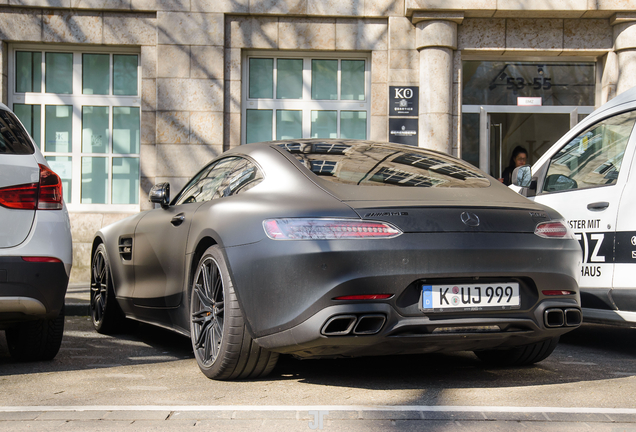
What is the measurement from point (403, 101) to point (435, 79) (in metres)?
0.57

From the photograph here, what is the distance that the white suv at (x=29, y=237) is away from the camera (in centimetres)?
416

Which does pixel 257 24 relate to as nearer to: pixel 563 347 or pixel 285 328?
pixel 563 347

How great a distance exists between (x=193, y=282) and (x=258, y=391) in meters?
0.91

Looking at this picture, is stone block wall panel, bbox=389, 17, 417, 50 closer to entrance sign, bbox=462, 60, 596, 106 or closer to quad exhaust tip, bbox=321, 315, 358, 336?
entrance sign, bbox=462, 60, 596, 106

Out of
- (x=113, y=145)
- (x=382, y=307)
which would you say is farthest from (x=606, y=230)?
(x=113, y=145)

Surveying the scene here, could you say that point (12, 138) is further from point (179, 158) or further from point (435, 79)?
point (435, 79)

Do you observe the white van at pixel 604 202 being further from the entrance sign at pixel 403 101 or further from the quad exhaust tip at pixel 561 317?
the entrance sign at pixel 403 101

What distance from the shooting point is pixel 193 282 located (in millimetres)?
4480

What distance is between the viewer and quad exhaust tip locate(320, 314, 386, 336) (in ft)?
11.5

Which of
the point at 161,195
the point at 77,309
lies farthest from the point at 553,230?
the point at 77,309

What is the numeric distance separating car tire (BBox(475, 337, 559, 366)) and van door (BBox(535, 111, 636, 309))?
35.3 inches

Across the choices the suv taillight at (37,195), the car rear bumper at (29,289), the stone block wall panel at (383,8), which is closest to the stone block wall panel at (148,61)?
the stone block wall panel at (383,8)

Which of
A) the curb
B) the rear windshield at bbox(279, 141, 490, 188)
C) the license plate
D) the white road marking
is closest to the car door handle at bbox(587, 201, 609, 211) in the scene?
the rear windshield at bbox(279, 141, 490, 188)

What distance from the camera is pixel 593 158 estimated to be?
18.1 ft
